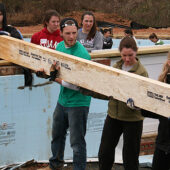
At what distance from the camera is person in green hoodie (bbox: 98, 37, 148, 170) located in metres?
3.98

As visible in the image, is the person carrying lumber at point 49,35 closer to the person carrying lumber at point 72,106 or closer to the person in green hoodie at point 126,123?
the person carrying lumber at point 72,106

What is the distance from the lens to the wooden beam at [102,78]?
3.15 m

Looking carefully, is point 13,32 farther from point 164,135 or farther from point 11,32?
point 164,135

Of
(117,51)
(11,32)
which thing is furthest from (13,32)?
(117,51)

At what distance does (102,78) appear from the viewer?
3.54m

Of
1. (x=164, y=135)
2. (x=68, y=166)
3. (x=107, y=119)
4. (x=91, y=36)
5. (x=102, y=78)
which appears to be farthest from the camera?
(x=91, y=36)

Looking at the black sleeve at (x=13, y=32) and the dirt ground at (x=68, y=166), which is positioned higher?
the black sleeve at (x=13, y=32)

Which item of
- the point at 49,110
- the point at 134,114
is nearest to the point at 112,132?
the point at 134,114

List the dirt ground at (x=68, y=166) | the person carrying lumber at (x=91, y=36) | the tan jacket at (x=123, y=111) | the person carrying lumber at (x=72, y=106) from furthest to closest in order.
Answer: the person carrying lumber at (x=91, y=36) < the dirt ground at (x=68, y=166) < the person carrying lumber at (x=72, y=106) < the tan jacket at (x=123, y=111)

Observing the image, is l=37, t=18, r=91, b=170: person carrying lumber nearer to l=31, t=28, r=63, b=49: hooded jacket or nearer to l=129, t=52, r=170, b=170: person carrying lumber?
l=129, t=52, r=170, b=170: person carrying lumber

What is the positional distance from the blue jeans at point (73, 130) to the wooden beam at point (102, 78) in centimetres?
51

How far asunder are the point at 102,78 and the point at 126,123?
792 mm

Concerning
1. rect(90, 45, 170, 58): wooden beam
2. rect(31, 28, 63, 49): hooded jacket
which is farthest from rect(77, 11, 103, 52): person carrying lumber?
rect(31, 28, 63, 49): hooded jacket

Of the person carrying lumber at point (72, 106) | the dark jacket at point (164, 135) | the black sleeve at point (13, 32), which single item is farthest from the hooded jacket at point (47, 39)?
the dark jacket at point (164, 135)
